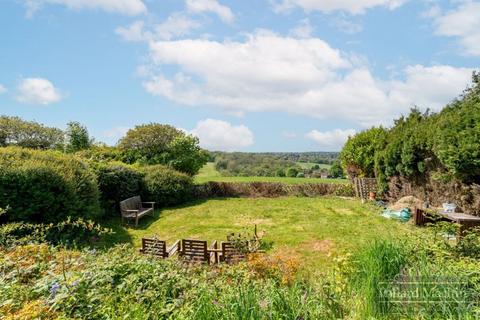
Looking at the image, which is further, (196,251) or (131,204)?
(131,204)

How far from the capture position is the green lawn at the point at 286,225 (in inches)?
343

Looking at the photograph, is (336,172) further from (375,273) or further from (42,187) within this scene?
(375,273)

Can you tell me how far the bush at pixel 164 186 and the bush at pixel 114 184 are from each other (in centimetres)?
76

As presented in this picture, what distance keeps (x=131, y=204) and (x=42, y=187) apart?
16.6 ft

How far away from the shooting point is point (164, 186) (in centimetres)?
1543

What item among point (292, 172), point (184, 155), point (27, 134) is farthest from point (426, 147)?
point (27, 134)

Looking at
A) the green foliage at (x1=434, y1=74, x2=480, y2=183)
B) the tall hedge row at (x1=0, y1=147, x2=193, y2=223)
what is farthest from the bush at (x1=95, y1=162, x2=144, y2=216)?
the green foliage at (x1=434, y1=74, x2=480, y2=183)

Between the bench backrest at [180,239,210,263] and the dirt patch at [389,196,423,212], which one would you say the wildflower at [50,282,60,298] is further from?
the dirt patch at [389,196,423,212]

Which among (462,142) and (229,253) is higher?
(462,142)

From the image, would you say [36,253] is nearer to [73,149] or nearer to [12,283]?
[12,283]

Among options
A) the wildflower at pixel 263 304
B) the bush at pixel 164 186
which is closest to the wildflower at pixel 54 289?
the wildflower at pixel 263 304

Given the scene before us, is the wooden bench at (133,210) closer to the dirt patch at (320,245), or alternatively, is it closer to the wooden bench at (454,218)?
the dirt patch at (320,245)

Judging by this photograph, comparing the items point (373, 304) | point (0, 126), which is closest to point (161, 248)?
point (373, 304)

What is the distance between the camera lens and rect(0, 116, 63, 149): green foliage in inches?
902
